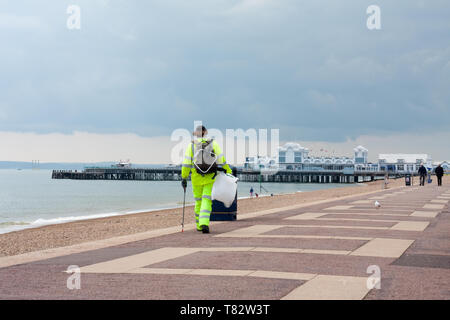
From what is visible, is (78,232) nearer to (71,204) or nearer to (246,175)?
(71,204)

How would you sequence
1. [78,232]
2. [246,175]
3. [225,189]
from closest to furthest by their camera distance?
[225,189], [78,232], [246,175]

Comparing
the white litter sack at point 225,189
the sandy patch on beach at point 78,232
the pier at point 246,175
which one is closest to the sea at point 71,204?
the sandy patch on beach at point 78,232

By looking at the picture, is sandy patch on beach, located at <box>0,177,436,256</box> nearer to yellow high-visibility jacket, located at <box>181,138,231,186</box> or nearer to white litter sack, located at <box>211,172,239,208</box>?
white litter sack, located at <box>211,172,239,208</box>

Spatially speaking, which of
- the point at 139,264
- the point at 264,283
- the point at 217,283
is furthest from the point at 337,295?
the point at 139,264

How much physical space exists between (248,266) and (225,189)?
5.60m

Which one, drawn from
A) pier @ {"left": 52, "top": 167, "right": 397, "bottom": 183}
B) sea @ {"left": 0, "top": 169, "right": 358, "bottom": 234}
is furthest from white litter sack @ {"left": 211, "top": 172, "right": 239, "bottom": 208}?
pier @ {"left": 52, "top": 167, "right": 397, "bottom": 183}

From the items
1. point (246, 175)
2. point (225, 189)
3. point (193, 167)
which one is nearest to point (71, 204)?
point (225, 189)

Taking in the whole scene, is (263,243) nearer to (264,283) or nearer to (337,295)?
(264,283)

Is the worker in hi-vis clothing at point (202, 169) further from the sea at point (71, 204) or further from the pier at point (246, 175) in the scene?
the pier at point (246, 175)

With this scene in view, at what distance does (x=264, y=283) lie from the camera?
577 centimetres

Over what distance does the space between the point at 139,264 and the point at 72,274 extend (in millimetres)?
909

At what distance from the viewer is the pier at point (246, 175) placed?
6724 inches

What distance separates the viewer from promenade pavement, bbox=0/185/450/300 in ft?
17.7

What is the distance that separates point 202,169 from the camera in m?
10.8
